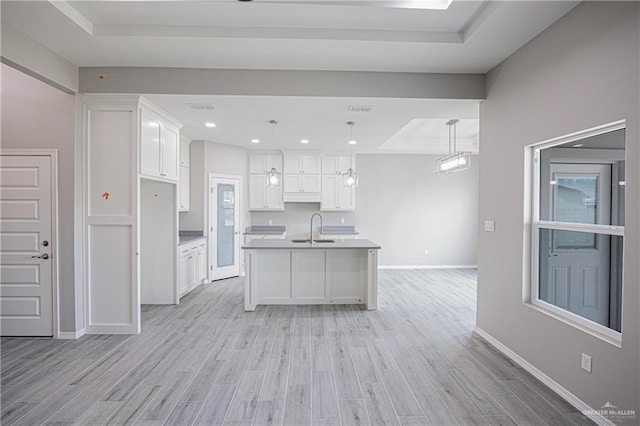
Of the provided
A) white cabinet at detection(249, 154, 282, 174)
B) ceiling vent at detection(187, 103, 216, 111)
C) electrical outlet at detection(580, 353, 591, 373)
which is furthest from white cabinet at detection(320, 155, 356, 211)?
electrical outlet at detection(580, 353, 591, 373)

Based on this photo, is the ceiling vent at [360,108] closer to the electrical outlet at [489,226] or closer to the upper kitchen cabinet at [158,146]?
the electrical outlet at [489,226]

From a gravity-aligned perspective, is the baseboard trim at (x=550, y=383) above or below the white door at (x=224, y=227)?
below

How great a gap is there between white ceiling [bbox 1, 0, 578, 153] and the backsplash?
3.80 metres

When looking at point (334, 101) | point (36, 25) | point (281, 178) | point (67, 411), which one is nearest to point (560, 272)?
point (334, 101)

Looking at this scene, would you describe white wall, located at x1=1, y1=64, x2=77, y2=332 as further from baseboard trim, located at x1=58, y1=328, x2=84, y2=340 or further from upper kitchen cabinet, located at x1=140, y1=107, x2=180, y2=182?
upper kitchen cabinet, located at x1=140, y1=107, x2=180, y2=182

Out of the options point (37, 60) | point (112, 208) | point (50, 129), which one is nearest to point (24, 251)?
point (112, 208)

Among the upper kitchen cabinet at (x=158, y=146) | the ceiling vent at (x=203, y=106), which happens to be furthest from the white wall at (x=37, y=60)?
the ceiling vent at (x=203, y=106)

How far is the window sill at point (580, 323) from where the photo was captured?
81.0 inches

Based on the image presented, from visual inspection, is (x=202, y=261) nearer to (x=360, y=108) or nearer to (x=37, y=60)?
(x=37, y=60)

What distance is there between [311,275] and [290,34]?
3.14 metres

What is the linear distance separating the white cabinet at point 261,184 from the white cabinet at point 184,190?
4.88ft

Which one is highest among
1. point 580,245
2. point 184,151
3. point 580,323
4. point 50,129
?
point 184,151

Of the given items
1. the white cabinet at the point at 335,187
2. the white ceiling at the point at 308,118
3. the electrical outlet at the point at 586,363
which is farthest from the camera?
the white cabinet at the point at 335,187

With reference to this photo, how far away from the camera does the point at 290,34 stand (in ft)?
9.05
